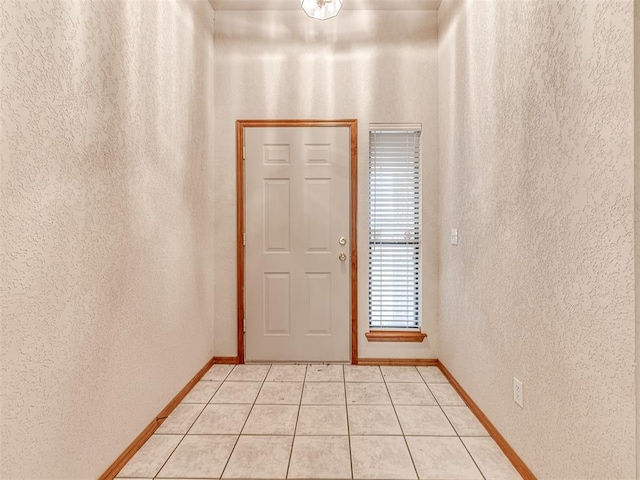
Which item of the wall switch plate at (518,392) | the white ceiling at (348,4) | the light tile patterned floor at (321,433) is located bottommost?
the light tile patterned floor at (321,433)

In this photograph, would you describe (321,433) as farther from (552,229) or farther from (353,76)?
(353,76)

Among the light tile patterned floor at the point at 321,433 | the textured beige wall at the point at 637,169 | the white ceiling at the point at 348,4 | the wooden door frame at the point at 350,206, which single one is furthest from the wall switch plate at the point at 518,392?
the white ceiling at the point at 348,4

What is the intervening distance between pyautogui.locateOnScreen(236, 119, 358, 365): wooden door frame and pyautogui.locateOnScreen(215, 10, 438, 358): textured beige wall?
0.05m

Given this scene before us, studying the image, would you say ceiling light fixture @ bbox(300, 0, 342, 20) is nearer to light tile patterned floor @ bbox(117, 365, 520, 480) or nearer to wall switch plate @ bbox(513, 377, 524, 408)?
wall switch plate @ bbox(513, 377, 524, 408)

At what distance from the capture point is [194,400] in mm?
2344

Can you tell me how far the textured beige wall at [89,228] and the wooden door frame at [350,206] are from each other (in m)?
0.60

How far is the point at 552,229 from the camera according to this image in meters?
1.39

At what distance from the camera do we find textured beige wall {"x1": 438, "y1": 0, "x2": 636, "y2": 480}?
3.54 ft

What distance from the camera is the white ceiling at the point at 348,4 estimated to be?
9.53ft

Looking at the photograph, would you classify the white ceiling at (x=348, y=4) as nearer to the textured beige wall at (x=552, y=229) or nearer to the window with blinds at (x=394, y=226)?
the textured beige wall at (x=552, y=229)

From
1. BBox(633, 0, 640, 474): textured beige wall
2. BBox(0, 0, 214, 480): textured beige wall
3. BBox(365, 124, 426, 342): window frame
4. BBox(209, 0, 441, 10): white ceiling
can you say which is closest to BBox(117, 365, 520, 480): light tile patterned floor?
BBox(0, 0, 214, 480): textured beige wall

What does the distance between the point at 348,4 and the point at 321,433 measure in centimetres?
320

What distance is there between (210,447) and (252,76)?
272 centimetres

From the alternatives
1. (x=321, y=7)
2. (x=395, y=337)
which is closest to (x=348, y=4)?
(x=321, y=7)
